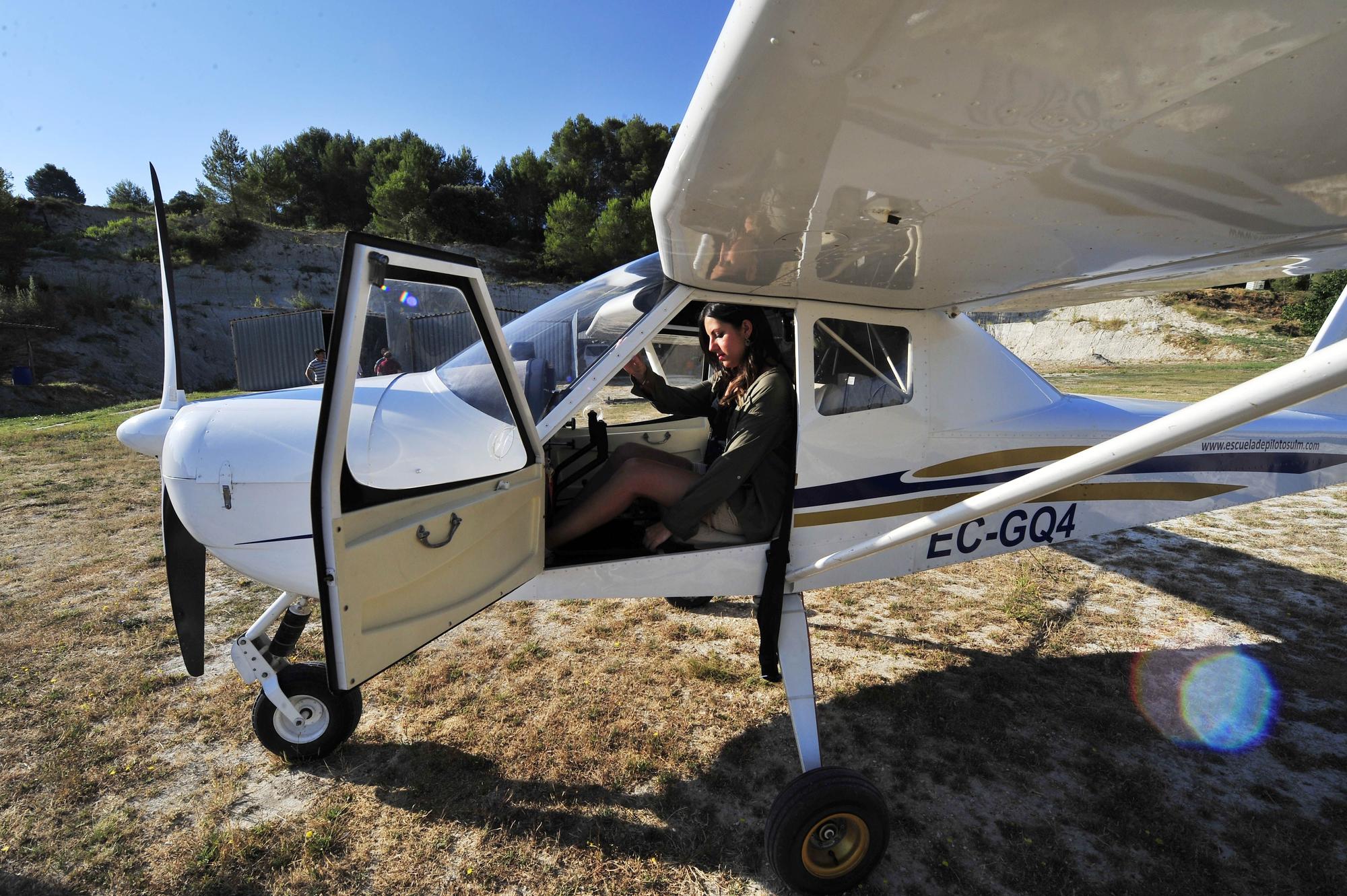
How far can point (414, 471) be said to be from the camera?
166cm

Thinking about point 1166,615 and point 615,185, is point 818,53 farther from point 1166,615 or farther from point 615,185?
point 615,185

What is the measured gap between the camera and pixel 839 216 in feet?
5.09

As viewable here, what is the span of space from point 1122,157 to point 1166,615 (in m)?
3.90

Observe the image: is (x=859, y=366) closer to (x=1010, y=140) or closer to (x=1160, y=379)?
(x=1010, y=140)

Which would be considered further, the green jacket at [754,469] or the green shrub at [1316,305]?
the green shrub at [1316,305]

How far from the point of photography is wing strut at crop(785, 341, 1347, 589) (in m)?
1.29

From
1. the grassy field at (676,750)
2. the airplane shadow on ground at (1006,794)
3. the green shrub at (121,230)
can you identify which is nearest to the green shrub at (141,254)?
the green shrub at (121,230)

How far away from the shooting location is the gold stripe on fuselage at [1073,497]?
2.47 m

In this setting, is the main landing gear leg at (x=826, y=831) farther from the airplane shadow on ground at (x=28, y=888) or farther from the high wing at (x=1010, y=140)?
the airplane shadow on ground at (x=28, y=888)

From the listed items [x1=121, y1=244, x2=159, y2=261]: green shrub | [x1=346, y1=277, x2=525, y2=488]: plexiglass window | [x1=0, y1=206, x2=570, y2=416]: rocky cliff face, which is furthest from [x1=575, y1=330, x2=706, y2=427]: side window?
[x1=121, y1=244, x2=159, y2=261]: green shrub

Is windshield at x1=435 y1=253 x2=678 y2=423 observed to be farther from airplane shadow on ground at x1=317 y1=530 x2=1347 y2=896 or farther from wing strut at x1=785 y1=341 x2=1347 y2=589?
airplane shadow on ground at x1=317 y1=530 x2=1347 y2=896

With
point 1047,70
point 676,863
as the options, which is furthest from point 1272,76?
point 676,863

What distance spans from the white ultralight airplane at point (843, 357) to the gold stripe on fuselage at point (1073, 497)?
14mm

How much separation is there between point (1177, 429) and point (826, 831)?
1.61 m
